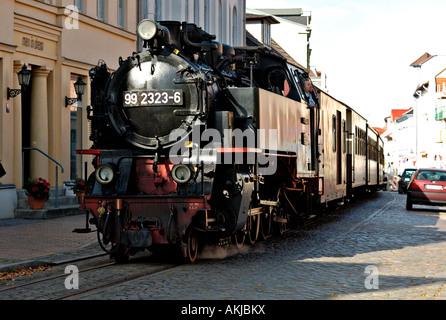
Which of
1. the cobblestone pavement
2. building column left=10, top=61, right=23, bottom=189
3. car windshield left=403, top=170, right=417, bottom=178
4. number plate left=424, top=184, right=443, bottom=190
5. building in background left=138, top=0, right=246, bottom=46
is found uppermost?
building in background left=138, top=0, right=246, bottom=46

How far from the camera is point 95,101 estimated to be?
11.4 meters

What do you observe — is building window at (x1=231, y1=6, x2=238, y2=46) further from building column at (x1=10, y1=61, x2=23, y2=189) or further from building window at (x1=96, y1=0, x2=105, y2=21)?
building column at (x1=10, y1=61, x2=23, y2=189)

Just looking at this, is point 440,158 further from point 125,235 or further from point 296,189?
point 125,235

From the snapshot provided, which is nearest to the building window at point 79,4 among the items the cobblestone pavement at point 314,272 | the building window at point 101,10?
the building window at point 101,10

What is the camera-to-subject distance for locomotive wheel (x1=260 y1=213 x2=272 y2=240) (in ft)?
43.5

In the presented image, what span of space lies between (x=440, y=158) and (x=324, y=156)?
50493mm

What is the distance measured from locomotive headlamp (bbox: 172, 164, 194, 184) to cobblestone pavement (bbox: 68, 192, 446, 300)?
1.18 metres

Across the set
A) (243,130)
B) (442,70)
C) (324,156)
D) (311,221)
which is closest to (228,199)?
(243,130)

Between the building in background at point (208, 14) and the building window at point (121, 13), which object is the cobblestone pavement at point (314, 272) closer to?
the building window at point (121, 13)

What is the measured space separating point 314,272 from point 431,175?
16.8 m

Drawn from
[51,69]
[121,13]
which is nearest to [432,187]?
A: [121,13]

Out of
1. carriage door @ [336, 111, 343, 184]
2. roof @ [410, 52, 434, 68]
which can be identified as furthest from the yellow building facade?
roof @ [410, 52, 434, 68]

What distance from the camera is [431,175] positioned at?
2523 cm

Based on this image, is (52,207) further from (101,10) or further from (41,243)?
(101,10)
